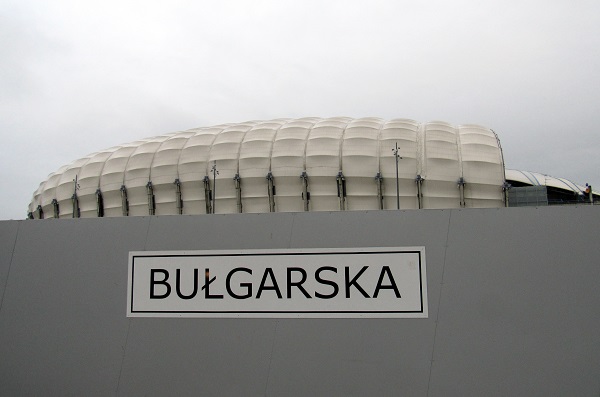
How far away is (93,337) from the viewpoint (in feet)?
32.8

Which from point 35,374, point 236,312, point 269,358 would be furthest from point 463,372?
point 35,374

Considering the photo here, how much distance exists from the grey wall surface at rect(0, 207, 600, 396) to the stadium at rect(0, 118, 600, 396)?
0.08 feet

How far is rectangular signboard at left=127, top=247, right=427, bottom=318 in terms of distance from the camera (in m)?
9.19

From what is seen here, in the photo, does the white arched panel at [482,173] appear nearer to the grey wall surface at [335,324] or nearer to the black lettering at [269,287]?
the grey wall surface at [335,324]

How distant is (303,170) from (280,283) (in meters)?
24.8

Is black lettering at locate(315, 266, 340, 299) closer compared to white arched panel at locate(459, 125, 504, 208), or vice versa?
black lettering at locate(315, 266, 340, 299)

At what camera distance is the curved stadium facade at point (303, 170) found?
32.3m

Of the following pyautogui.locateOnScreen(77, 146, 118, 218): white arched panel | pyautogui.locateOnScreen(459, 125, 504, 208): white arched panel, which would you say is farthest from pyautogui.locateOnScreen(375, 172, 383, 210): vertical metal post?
pyautogui.locateOnScreen(77, 146, 118, 218): white arched panel

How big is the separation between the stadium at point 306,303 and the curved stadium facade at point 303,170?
1967 centimetres

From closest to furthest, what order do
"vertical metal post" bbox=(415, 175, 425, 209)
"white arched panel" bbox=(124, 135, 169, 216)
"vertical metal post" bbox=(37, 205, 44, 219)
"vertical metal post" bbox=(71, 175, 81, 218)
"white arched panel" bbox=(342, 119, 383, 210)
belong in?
"vertical metal post" bbox=(415, 175, 425, 209)
"white arched panel" bbox=(342, 119, 383, 210)
"white arched panel" bbox=(124, 135, 169, 216)
"vertical metal post" bbox=(71, 175, 81, 218)
"vertical metal post" bbox=(37, 205, 44, 219)

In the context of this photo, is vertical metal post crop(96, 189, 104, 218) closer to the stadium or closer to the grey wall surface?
the stadium

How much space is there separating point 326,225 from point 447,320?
99.7 inches

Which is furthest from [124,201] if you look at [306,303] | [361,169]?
[306,303]

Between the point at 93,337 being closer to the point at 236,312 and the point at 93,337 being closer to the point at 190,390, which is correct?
the point at 190,390
